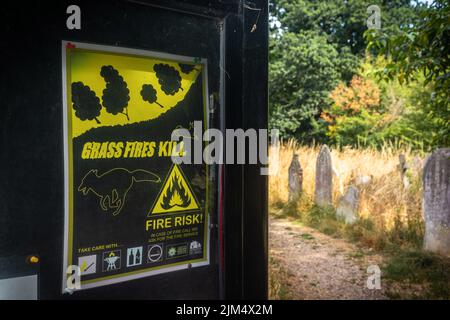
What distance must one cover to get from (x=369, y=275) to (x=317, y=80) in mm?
13061

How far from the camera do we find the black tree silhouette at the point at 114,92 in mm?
1419

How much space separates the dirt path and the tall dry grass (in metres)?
0.82

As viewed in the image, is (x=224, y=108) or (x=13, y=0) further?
(x=224, y=108)

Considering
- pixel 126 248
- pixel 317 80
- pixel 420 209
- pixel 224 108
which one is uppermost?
pixel 317 80

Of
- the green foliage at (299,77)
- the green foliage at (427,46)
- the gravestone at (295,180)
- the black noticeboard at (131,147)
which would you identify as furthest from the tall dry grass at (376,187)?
the green foliage at (299,77)

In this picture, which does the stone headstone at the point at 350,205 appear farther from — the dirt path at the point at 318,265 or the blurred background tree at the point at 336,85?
the blurred background tree at the point at 336,85

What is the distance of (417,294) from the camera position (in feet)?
12.4

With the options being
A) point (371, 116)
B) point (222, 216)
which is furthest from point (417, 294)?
point (371, 116)

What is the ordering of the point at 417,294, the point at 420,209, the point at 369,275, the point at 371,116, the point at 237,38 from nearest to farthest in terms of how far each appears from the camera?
the point at 237,38 → the point at 417,294 → the point at 369,275 → the point at 420,209 → the point at 371,116

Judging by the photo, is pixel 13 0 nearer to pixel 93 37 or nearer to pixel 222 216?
pixel 93 37

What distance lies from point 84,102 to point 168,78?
351 millimetres

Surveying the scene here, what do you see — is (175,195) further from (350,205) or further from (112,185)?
(350,205)

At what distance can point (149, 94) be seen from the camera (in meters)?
1.50

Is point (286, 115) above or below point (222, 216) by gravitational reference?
above
